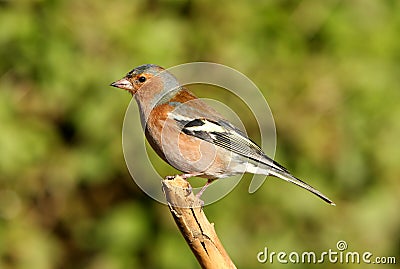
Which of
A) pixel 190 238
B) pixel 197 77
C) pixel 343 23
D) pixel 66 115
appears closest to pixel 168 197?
pixel 190 238

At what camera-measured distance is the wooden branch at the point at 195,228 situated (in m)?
3.53

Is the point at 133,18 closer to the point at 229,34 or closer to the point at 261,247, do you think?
the point at 229,34

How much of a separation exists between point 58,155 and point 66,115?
0.31m

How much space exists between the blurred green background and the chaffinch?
5.70 feet

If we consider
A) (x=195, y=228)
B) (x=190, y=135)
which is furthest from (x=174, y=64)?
(x=195, y=228)

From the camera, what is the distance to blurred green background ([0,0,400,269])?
590 cm

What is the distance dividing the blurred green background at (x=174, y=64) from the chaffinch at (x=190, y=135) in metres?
1.74

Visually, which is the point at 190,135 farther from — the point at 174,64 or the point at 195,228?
the point at 174,64

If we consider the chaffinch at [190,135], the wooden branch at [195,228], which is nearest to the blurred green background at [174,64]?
the chaffinch at [190,135]

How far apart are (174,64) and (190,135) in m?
2.11

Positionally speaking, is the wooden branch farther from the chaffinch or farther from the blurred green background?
the blurred green background

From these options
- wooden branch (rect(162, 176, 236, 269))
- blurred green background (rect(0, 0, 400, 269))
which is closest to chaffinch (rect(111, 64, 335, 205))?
wooden branch (rect(162, 176, 236, 269))

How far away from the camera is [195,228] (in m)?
3.54

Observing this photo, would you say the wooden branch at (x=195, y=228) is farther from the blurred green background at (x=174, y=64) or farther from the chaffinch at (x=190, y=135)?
the blurred green background at (x=174, y=64)
